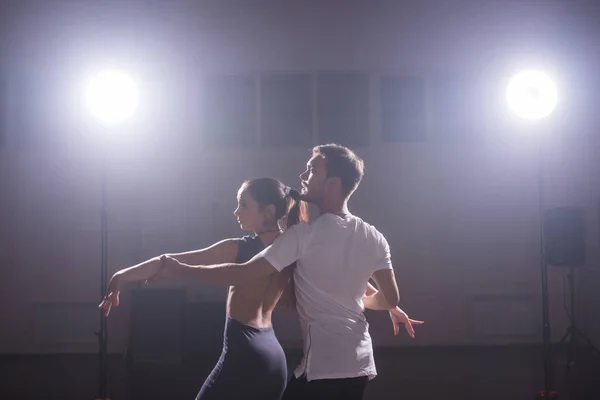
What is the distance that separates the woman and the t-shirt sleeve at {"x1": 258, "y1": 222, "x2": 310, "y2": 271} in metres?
0.21

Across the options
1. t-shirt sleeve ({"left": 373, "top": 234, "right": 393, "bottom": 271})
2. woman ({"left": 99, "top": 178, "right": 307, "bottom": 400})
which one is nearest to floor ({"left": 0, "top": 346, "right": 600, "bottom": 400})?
woman ({"left": 99, "top": 178, "right": 307, "bottom": 400})

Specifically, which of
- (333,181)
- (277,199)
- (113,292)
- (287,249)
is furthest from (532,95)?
(113,292)

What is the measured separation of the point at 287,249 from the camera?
6.23 ft

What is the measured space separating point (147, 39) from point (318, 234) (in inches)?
203

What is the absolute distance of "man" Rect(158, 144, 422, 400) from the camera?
1.90 meters

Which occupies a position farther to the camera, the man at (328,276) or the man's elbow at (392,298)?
the man's elbow at (392,298)

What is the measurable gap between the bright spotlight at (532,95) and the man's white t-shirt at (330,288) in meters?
2.70

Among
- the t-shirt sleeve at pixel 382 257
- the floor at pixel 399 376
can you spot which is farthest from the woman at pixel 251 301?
the floor at pixel 399 376

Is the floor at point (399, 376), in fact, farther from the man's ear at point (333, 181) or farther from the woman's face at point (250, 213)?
the man's ear at point (333, 181)

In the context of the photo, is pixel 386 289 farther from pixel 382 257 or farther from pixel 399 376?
pixel 399 376

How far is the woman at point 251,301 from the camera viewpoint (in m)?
2.13

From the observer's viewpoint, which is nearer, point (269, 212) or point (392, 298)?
point (392, 298)

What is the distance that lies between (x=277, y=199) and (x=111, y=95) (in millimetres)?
2268

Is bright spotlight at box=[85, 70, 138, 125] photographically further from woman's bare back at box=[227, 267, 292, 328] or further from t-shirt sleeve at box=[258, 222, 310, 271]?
t-shirt sleeve at box=[258, 222, 310, 271]
